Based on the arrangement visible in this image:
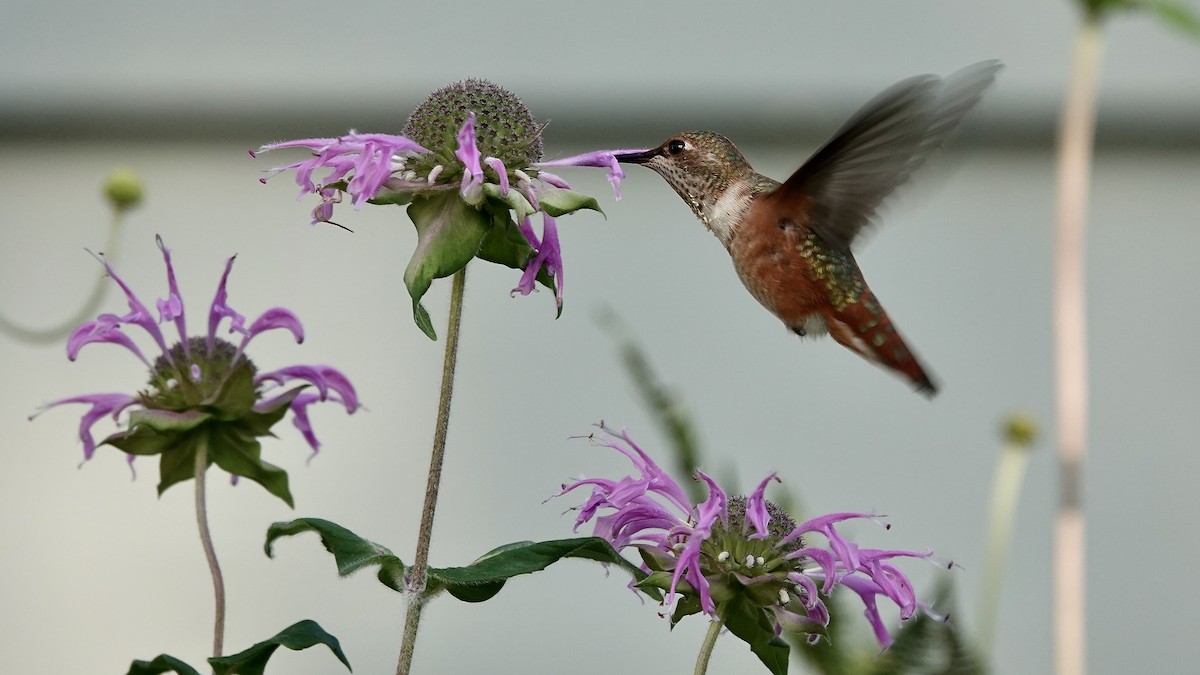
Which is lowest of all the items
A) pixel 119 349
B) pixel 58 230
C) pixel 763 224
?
pixel 763 224

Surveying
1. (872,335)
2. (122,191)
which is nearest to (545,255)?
(872,335)

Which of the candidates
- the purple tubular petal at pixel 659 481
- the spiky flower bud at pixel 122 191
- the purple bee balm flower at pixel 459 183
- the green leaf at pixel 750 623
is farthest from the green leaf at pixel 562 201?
the spiky flower bud at pixel 122 191

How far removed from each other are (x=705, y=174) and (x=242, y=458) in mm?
444

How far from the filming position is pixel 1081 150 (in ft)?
5.73

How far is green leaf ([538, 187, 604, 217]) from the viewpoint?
761 mm

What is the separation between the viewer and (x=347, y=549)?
72 cm

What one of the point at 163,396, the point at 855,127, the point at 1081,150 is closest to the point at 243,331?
the point at 163,396

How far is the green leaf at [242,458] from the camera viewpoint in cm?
80

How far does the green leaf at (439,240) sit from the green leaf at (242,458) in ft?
0.46

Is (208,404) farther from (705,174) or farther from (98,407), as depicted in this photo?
(705,174)

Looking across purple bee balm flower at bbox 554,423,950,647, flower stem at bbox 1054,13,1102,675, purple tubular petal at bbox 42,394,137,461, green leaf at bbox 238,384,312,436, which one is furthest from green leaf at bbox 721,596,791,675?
flower stem at bbox 1054,13,1102,675

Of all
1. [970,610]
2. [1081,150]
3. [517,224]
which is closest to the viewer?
[517,224]

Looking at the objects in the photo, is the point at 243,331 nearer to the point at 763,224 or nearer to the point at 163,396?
the point at 163,396

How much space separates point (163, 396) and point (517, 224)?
0.24 meters
